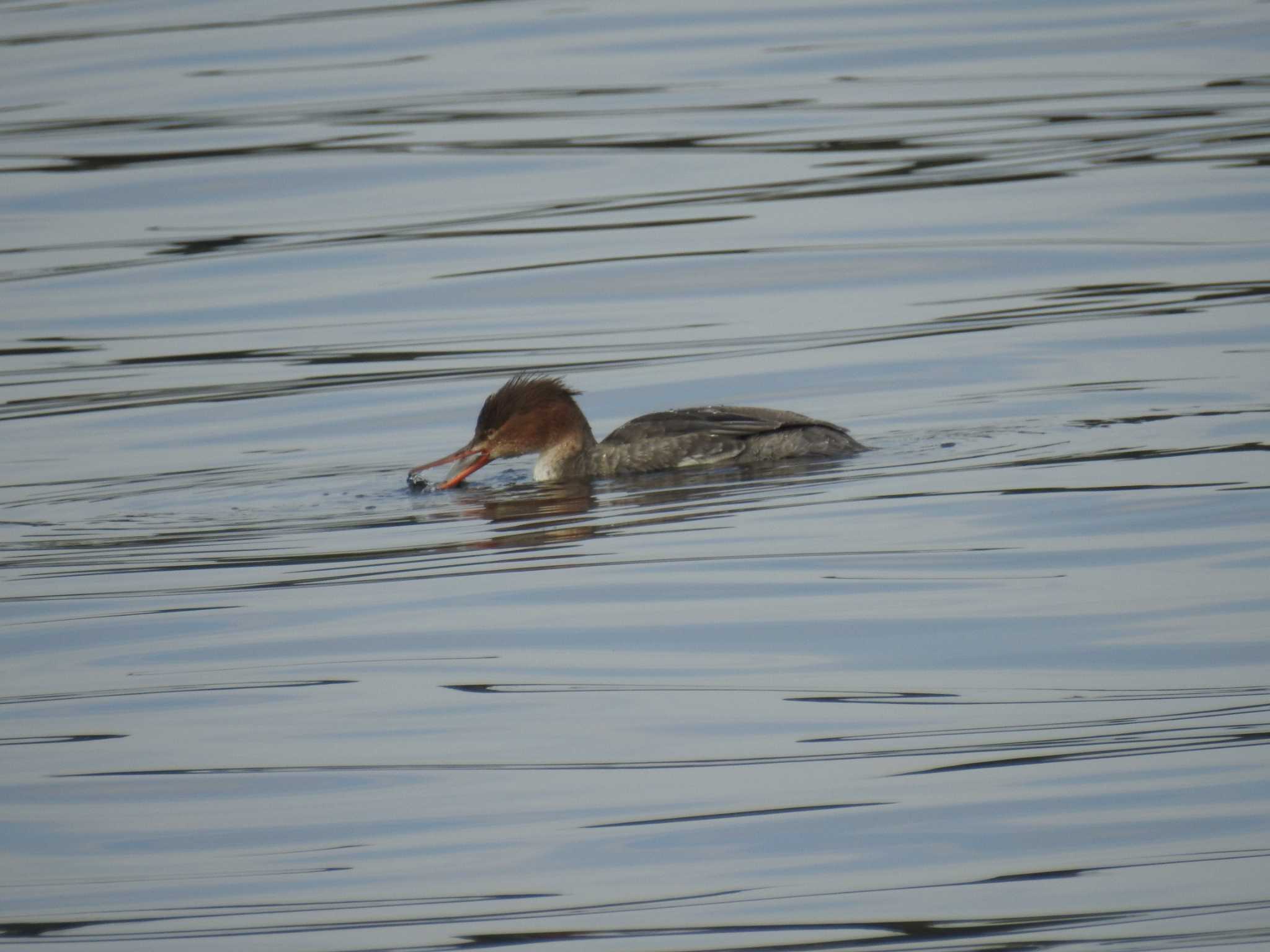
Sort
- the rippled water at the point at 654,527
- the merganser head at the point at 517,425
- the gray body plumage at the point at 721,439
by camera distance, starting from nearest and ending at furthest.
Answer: the rippled water at the point at 654,527 → the gray body plumage at the point at 721,439 → the merganser head at the point at 517,425

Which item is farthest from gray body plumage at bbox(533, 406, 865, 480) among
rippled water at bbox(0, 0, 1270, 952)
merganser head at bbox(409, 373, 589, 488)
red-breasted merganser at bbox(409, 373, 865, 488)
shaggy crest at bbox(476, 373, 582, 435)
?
shaggy crest at bbox(476, 373, 582, 435)

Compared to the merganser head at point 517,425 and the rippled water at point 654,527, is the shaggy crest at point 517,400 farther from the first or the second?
the rippled water at point 654,527

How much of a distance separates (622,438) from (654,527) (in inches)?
67.8

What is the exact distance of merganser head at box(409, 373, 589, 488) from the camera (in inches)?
451

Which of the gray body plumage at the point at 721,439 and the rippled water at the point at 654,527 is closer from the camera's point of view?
the rippled water at the point at 654,527

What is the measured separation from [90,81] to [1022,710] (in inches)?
815

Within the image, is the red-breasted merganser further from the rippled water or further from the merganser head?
the rippled water

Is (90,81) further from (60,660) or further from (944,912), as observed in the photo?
(944,912)

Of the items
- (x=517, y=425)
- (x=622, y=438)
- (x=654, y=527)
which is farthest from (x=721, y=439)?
(x=654, y=527)

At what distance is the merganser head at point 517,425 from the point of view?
37.6 feet

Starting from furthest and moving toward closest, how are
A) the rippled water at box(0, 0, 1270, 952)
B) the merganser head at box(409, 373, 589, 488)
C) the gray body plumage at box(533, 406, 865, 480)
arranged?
the merganser head at box(409, 373, 589, 488)
the gray body plumage at box(533, 406, 865, 480)
the rippled water at box(0, 0, 1270, 952)

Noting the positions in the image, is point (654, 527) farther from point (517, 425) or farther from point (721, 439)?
point (517, 425)

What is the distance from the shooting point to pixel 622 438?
11320 mm

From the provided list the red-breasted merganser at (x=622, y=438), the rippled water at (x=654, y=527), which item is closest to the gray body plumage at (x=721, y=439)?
the red-breasted merganser at (x=622, y=438)
